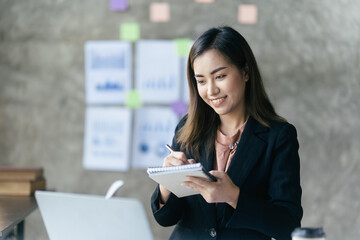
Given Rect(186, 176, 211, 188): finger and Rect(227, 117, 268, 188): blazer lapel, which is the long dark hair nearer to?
Rect(227, 117, 268, 188): blazer lapel

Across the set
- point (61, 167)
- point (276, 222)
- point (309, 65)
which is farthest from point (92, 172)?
point (276, 222)

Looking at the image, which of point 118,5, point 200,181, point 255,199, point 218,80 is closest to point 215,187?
point 200,181

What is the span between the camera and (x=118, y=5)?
Result: 3.64 metres

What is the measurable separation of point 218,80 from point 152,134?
2075 mm

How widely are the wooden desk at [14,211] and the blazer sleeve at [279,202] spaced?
86 centimetres

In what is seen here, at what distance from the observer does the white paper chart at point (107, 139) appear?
3.69 metres

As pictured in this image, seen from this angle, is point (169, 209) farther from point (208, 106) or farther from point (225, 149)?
point (208, 106)

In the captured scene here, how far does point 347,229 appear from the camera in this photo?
3564 millimetres

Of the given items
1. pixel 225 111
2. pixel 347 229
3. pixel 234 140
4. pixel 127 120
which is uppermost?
pixel 225 111

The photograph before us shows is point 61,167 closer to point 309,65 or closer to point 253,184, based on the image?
point 309,65

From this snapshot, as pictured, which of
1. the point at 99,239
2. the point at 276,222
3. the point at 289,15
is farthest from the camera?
the point at 289,15

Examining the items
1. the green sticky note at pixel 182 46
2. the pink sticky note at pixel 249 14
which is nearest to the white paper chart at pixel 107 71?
the green sticky note at pixel 182 46

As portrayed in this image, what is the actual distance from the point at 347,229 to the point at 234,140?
2.22 metres

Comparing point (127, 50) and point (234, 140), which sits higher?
point (127, 50)
